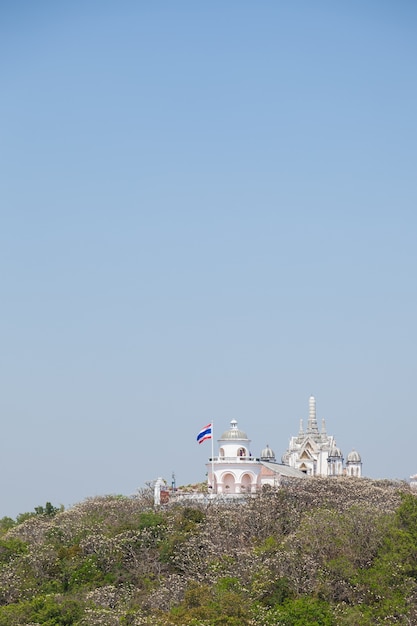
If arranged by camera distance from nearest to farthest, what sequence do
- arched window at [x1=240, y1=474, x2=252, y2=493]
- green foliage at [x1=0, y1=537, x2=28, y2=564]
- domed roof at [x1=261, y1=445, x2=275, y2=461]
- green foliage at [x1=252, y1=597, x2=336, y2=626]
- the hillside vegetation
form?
green foliage at [x1=252, y1=597, x2=336, y2=626] < the hillside vegetation < green foliage at [x1=0, y1=537, x2=28, y2=564] < arched window at [x1=240, y1=474, x2=252, y2=493] < domed roof at [x1=261, y1=445, x2=275, y2=461]

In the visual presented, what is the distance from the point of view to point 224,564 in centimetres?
6019

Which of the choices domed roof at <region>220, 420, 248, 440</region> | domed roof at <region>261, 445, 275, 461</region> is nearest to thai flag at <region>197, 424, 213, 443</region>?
domed roof at <region>220, 420, 248, 440</region>

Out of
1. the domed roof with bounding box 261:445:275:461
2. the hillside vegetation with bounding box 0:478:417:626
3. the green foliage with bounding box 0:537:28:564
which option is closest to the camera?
the hillside vegetation with bounding box 0:478:417:626

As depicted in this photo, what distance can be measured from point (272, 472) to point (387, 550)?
83.3 ft

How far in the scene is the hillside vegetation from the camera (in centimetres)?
5472

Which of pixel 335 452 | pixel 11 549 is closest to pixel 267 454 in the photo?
pixel 335 452

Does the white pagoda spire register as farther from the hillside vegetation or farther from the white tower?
the hillside vegetation

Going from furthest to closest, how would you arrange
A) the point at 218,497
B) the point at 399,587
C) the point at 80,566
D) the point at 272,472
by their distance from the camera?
the point at 272,472 → the point at 218,497 → the point at 80,566 → the point at 399,587

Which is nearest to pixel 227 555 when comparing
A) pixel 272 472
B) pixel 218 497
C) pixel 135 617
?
pixel 135 617

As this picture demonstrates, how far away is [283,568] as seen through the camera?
59.1 meters

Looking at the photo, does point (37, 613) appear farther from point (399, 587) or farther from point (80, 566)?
point (399, 587)

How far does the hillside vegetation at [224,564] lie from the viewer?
180 ft

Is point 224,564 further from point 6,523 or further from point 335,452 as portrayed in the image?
point 335,452

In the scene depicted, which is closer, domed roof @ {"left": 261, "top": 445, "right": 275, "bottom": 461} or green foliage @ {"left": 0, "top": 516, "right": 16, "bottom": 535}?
green foliage @ {"left": 0, "top": 516, "right": 16, "bottom": 535}
